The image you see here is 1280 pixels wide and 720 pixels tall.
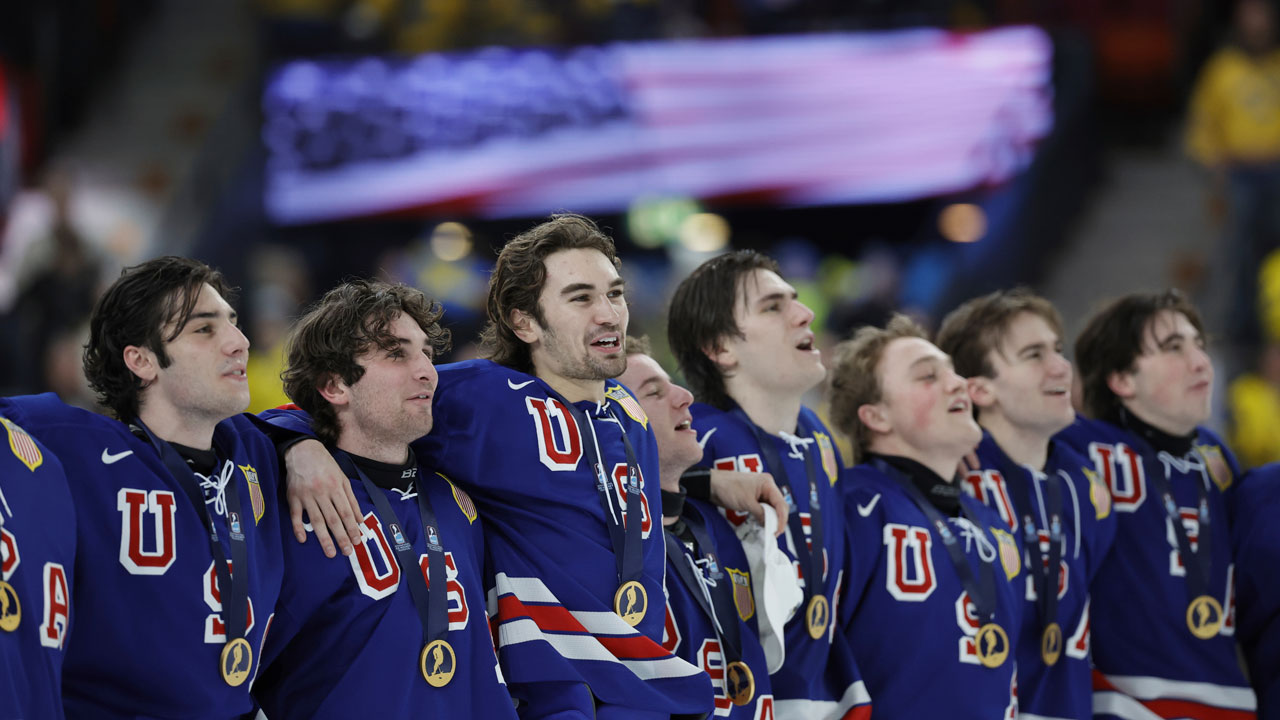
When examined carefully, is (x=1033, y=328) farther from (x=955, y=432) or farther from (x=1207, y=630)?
(x=1207, y=630)

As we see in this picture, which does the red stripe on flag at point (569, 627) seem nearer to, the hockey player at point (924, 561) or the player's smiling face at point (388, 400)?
the player's smiling face at point (388, 400)

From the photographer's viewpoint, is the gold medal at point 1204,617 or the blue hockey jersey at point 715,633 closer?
the blue hockey jersey at point 715,633

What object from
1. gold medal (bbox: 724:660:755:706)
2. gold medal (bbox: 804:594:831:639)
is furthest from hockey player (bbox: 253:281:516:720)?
gold medal (bbox: 804:594:831:639)

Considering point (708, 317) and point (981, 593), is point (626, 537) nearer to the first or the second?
point (708, 317)

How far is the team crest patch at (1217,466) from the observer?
16.7 feet

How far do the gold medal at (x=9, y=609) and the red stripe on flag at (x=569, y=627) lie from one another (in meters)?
1.22

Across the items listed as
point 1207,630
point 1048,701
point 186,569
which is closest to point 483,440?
point 186,569

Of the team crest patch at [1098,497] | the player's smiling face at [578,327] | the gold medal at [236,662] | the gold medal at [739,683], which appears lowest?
the gold medal at [739,683]

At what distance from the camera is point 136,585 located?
3.22 m

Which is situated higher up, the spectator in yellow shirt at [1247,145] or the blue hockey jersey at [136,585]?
the spectator in yellow shirt at [1247,145]

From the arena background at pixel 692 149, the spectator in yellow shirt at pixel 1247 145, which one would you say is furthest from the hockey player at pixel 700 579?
the arena background at pixel 692 149

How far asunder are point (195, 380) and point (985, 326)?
9.53ft

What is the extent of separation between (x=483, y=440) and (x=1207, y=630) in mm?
2695

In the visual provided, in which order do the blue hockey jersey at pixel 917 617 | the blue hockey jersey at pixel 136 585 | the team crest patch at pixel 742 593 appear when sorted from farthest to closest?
the blue hockey jersey at pixel 917 617 → the team crest patch at pixel 742 593 → the blue hockey jersey at pixel 136 585
